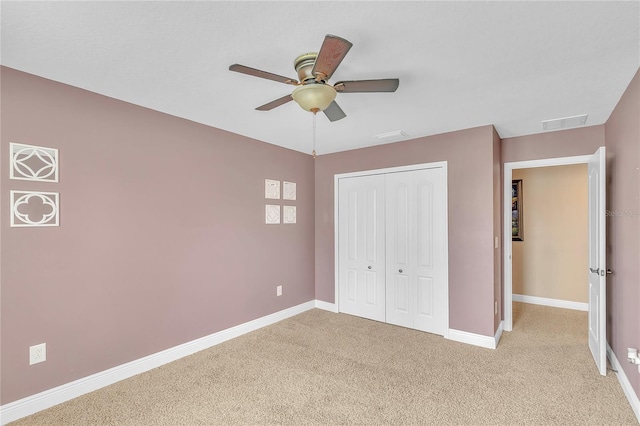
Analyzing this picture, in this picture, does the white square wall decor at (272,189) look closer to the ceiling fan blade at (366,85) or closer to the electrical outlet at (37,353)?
the ceiling fan blade at (366,85)

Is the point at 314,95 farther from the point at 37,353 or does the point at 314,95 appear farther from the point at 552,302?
the point at 552,302

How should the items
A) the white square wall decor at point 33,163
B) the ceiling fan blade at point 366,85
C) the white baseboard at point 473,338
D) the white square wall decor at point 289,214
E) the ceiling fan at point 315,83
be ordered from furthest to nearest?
the white square wall decor at point 289,214
the white baseboard at point 473,338
the white square wall decor at point 33,163
the ceiling fan blade at point 366,85
the ceiling fan at point 315,83

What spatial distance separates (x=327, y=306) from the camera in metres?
4.59

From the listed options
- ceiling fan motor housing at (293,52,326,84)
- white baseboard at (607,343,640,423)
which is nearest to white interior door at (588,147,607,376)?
white baseboard at (607,343,640,423)

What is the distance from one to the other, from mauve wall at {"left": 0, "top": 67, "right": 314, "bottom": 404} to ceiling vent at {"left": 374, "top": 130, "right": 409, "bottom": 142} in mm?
1520

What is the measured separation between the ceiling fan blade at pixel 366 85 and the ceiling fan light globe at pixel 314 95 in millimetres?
55

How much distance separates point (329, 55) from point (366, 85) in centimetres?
38

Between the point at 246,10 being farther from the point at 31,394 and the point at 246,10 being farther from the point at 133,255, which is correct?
the point at 31,394

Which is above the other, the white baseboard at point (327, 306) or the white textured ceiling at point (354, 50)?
the white textured ceiling at point (354, 50)

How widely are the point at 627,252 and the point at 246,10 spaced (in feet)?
10.0

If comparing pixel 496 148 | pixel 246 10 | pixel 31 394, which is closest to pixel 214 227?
pixel 31 394

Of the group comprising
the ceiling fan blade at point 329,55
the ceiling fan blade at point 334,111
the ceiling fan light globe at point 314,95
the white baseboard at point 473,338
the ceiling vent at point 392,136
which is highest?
the ceiling vent at point 392,136

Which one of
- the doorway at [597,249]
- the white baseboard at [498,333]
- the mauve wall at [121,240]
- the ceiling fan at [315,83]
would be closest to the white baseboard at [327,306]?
the mauve wall at [121,240]

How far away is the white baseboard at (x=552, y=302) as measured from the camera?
4488 mm
